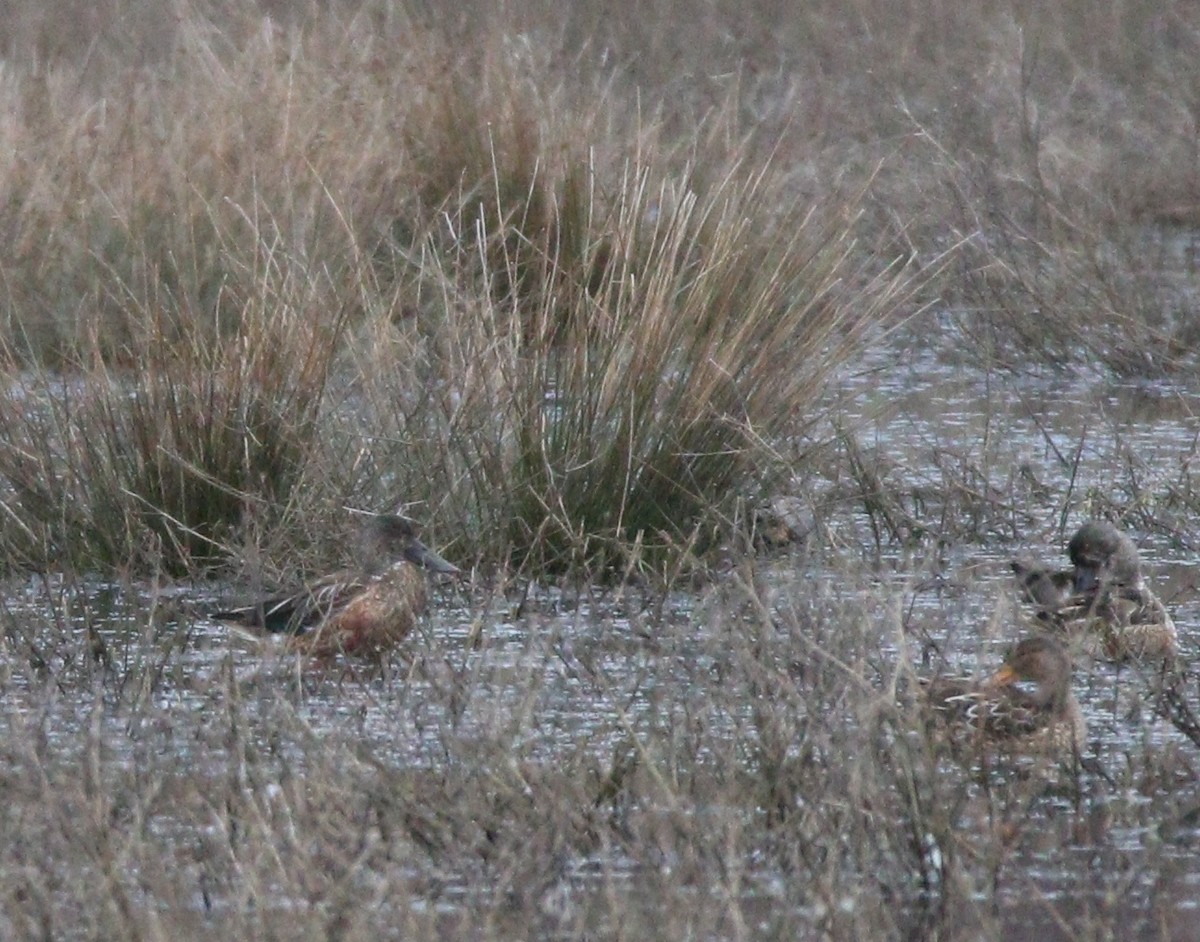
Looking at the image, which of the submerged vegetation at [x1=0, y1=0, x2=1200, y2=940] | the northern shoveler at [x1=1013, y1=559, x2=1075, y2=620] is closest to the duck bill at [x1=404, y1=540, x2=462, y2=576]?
the submerged vegetation at [x1=0, y1=0, x2=1200, y2=940]

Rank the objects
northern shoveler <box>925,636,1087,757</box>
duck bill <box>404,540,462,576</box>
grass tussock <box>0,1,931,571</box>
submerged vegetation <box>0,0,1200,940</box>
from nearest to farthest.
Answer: submerged vegetation <box>0,0,1200,940</box>, northern shoveler <box>925,636,1087,757</box>, duck bill <box>404,540,462,576</box>, grass tussock <box>0,1,931,571</box>

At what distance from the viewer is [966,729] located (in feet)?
14.0

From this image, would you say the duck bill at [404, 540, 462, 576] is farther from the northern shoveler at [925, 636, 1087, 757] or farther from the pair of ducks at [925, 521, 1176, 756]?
the northern shoveler at [925, 636, 1087, 757]

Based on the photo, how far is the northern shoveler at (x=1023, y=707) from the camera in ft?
13.7

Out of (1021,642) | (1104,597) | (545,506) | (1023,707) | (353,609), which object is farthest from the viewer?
(545,506)

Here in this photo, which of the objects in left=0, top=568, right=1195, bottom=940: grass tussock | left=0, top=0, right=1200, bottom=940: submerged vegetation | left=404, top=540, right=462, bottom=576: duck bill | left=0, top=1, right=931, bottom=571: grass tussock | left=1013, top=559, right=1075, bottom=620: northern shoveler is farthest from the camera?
left=0, top=1, right=931, bottom=571: grass tussock

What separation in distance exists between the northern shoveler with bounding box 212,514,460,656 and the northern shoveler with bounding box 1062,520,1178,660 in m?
1.27

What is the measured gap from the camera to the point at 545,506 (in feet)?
17.9

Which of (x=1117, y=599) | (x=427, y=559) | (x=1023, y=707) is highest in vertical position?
(x=1023, y=707)

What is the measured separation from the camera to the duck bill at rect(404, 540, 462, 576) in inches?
209

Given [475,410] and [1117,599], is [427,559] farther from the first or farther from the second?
[1117,599]

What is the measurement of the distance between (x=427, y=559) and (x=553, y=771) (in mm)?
1516

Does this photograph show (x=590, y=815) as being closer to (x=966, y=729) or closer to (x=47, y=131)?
(x=966, y=729)

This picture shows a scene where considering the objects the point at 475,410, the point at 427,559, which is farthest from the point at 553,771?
the point at 475,410
